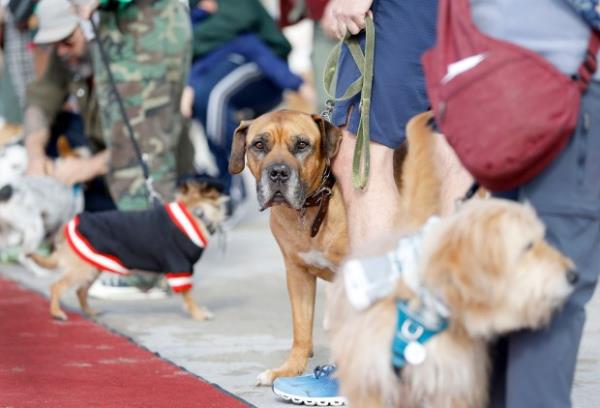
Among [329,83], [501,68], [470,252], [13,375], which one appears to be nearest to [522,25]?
[501,68]

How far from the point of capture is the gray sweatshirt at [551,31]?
10.3 ft

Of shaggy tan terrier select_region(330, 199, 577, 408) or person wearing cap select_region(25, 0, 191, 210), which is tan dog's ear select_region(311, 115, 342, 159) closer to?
shaggy tan terrier select_region(330, 199, 577, 408)

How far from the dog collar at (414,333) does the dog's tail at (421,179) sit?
467 millimetres

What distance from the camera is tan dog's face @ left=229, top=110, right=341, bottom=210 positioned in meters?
4.90

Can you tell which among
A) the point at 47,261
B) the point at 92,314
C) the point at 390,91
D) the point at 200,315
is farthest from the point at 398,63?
the point at 47,261

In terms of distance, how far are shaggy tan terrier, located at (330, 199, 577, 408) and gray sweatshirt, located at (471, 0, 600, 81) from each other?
0.42 metres

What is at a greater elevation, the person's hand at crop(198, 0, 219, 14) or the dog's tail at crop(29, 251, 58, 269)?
the person's hand at crop(198, 0, 219, 14)

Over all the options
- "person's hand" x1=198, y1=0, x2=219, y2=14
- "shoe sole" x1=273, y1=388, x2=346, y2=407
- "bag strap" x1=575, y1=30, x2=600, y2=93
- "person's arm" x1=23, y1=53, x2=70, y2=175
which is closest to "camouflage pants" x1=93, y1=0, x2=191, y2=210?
"person's arm" x1=23, y1=53, x2=70, y2=175

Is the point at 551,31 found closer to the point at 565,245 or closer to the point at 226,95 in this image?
the point at 565,245

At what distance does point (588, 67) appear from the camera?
312cm

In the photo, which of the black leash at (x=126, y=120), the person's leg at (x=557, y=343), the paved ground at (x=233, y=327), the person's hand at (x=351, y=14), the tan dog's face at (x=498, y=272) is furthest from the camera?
the black leash at (x=126, y=120)

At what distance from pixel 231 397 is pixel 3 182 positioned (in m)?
5.32

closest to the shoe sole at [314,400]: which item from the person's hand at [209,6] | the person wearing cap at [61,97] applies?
the person wearing cap at [61,97]

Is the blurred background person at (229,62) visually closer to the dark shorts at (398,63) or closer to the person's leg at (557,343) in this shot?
the dark shorts at (398,63)
